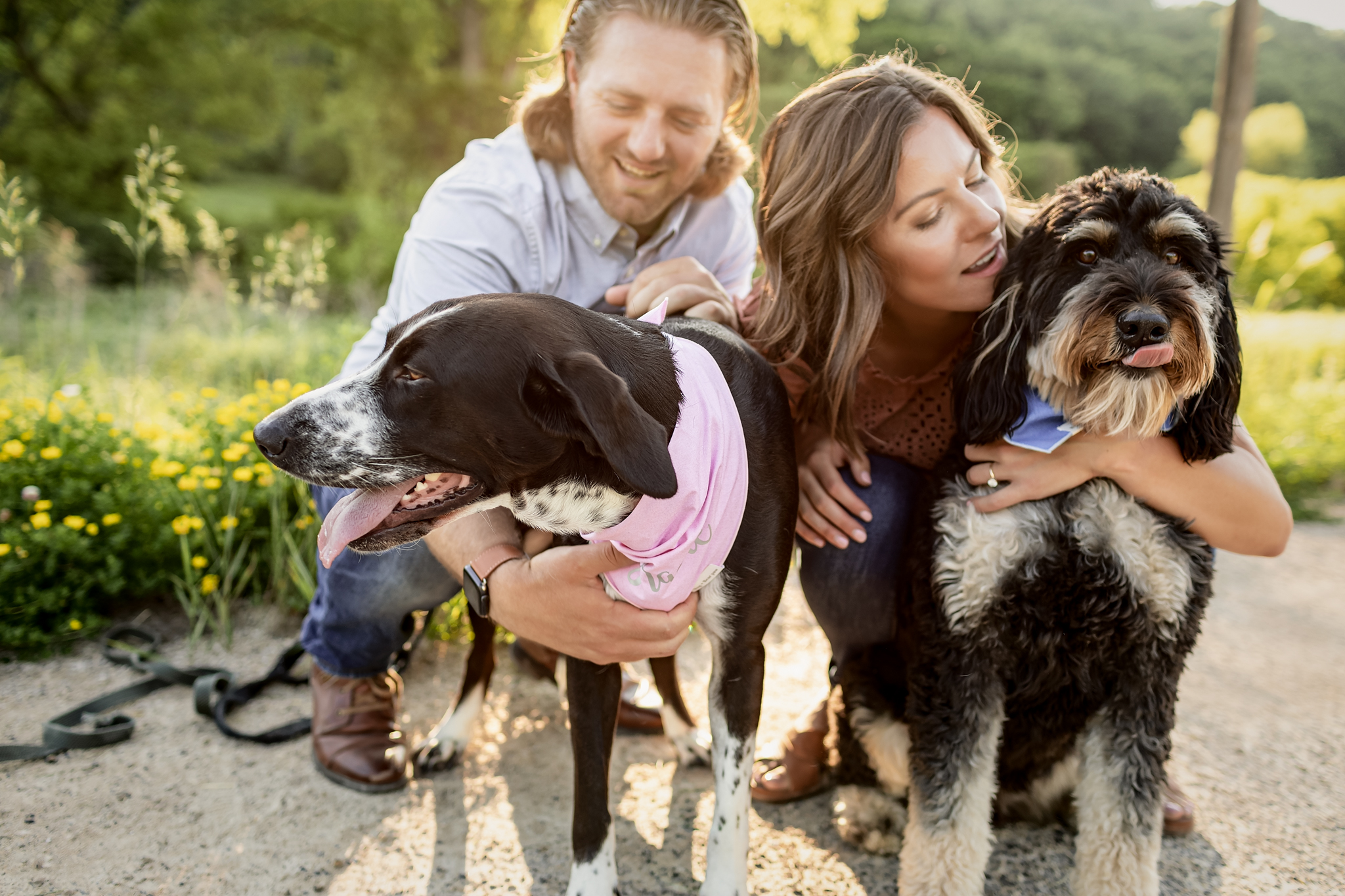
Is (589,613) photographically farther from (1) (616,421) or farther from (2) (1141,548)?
(2) (1141,548)

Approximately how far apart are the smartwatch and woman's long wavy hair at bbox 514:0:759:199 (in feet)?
4.69

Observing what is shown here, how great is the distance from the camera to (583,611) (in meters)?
1.97

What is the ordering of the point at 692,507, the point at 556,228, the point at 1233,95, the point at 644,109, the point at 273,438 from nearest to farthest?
1. the point at 273,438
2. the point at 692,507
3. the point at 644,109
4. the point at 556,228
5. the point at 1233,95

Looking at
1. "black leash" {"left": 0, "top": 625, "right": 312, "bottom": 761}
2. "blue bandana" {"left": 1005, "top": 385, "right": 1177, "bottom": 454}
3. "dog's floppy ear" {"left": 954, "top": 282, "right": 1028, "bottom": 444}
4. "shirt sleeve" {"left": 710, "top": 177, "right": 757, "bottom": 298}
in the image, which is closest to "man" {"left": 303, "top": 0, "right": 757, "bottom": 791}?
"shirt sleeve" {"left": 710, "top": 177, "right": 757, "bottom": 298}

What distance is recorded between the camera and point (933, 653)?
6.44 ft

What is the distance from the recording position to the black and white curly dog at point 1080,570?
1777mm

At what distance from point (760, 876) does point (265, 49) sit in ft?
50.9

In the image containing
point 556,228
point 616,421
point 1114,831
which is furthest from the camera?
point 556,228

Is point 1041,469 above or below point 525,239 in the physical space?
below

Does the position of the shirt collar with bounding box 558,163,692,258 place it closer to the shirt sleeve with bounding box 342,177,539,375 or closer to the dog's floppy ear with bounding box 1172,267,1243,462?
the shirt sleeve with bounding box 342,177,539,375

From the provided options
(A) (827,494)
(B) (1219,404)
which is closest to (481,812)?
(A) (827,494)

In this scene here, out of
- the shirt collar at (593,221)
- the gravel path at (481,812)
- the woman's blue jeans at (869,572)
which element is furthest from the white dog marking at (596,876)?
the shirt collar at (593,221)

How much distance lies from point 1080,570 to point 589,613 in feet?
3.66

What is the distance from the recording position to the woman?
198 centimetres
